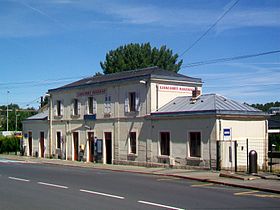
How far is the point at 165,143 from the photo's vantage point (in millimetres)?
30625

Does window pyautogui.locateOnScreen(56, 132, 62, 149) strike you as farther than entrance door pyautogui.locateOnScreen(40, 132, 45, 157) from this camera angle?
No

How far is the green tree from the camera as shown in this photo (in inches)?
2522

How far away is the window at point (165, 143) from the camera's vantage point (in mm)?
30359

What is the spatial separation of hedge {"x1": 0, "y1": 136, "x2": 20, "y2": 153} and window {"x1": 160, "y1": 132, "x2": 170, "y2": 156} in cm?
3426

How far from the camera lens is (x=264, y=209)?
1241 cm

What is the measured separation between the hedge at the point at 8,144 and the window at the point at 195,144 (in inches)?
1462

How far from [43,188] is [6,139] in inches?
1797

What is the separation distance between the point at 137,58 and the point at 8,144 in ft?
67.5

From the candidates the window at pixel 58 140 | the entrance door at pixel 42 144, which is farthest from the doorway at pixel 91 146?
the entrance door at pixel 42 144

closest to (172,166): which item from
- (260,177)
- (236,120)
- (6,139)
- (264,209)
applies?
(236,120)

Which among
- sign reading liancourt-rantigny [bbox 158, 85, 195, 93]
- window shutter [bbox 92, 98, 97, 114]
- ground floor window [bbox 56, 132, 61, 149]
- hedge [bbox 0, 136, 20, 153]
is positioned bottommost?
hedge [bbox 0, 136, 20, 153]

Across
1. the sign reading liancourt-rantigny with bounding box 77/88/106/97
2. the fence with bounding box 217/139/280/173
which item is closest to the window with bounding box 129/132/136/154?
the sign reading liancourt-rantigny with bounding box 77/88/106/97

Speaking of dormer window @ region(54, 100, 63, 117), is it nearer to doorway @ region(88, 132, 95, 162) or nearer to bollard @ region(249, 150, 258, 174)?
doorway @ region(88, 132, 95, 162)

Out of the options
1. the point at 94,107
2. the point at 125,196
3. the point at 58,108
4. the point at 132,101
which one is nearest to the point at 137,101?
the point at 132,101
